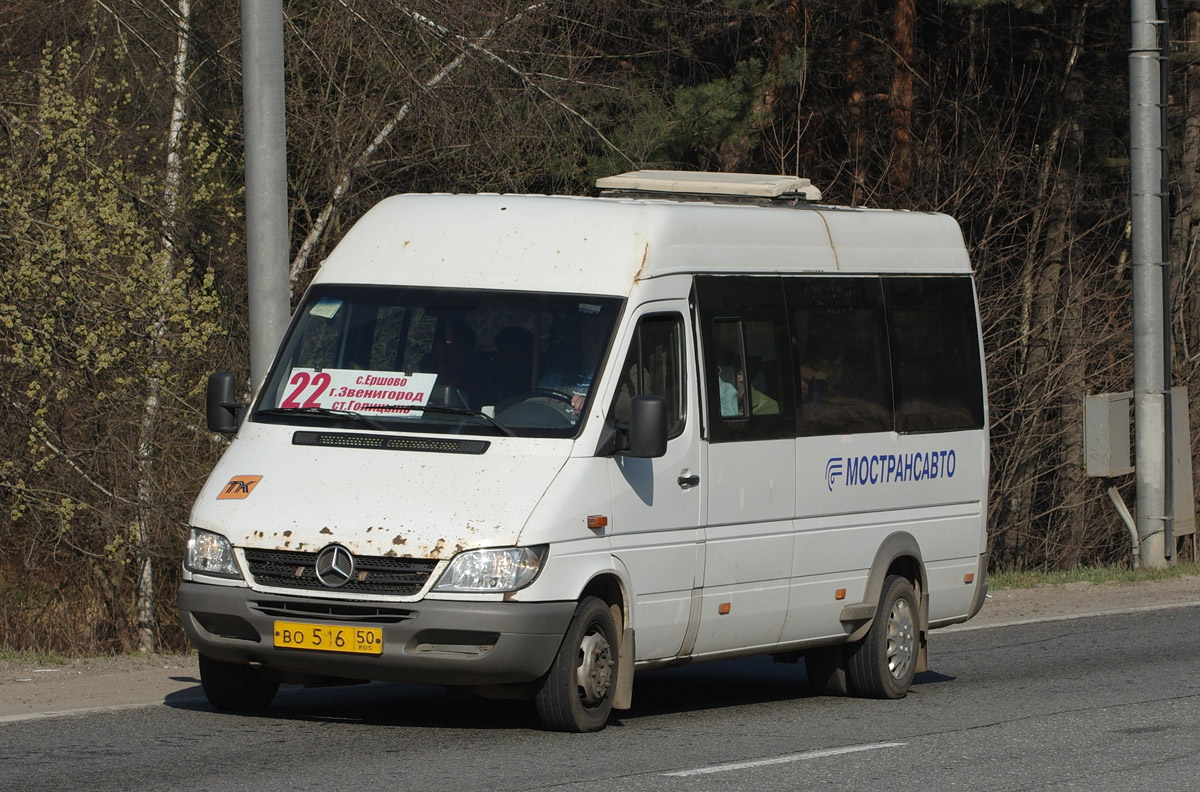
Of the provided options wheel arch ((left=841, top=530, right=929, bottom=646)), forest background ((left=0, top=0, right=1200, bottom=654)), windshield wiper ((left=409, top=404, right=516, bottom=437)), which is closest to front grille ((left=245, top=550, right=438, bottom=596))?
windshield wiper ((left=409, top=404, right=516, bottom=437))

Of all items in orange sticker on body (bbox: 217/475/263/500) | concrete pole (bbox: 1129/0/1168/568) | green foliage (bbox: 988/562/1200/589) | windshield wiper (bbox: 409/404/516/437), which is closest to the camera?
orange sticker on body (bbox: 217/475/263/500)

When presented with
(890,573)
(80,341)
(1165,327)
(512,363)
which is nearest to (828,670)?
(890,573)

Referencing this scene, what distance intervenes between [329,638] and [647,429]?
1.75m

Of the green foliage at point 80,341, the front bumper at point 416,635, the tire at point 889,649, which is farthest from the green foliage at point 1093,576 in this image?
the front bumper at point 416,635

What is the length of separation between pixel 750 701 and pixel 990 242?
60.3ft

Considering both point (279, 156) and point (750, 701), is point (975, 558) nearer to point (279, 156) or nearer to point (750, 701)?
point (750, 701)

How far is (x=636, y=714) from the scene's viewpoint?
1009 cm

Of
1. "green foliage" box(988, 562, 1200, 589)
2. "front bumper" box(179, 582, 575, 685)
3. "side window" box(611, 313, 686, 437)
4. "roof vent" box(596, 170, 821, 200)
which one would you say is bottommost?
"green foliage" box(988, 562, 1200, 589)

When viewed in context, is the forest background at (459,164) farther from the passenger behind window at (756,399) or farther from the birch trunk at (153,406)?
the passenger behind window at (756,399)

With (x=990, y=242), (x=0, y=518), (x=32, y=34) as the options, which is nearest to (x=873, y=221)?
(x=0, y=518)

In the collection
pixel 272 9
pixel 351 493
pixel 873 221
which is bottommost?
pixel 351 493

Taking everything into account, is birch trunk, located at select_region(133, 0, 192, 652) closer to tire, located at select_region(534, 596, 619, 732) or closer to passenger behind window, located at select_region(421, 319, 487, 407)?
passenger behind window, located at select_region(421, 319, 487, 407)

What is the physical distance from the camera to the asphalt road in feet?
25.4

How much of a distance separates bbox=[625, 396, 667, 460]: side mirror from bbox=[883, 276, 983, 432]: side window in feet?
9.53
